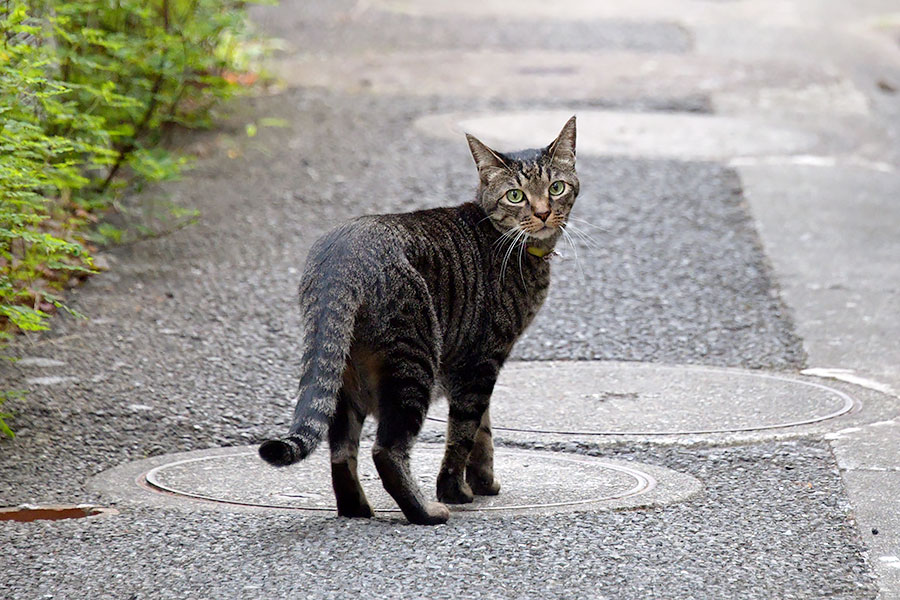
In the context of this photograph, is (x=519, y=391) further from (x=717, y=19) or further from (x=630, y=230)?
(x=717, y=19)

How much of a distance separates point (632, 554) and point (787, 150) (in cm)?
638

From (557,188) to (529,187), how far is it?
117mm

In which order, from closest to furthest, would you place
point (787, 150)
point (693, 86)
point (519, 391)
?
point (519, 391) < point (787, 150) < point (693, 86)

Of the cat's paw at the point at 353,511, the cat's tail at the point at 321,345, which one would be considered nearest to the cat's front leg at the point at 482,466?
the cat's paw at the point at 353,511

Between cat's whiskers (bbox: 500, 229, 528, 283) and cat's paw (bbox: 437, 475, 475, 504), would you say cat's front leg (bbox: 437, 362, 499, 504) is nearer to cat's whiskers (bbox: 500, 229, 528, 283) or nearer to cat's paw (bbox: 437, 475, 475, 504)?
cat's paw (bbox: 437, 475, 475, 504)

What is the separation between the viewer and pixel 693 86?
11.5 m

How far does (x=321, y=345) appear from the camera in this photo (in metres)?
3.89

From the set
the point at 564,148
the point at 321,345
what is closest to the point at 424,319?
the point at 321,345

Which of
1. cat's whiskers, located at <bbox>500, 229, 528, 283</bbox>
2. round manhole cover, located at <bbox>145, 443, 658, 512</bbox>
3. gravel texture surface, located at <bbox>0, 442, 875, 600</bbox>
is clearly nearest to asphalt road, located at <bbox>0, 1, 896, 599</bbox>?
gravel texture surface, located at <bbox>0, 442, 875, 600</bbox>

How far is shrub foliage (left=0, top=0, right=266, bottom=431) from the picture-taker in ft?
16.3

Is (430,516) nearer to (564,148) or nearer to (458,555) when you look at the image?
(458,555)

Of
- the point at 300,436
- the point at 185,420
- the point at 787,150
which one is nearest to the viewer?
the point at 300,436

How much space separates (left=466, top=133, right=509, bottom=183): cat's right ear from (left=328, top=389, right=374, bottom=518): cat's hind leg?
1.05 m

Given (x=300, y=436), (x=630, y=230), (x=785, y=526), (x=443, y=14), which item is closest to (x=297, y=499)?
(x=300, y=436)
